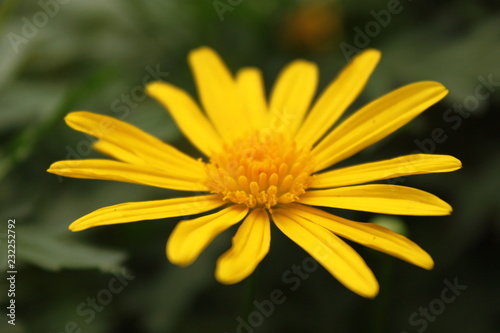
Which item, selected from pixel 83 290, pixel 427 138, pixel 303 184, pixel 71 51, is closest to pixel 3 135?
pixel 71 51

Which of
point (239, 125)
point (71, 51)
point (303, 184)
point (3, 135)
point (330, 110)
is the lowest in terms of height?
point (303, 184)

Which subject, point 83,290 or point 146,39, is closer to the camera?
point 83,290

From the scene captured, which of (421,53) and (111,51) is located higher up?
(111,51)

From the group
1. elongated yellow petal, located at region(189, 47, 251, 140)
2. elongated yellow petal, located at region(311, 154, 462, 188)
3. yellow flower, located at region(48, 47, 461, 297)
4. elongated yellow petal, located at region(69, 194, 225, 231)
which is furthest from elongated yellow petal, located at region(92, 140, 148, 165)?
elongated yellow petal, located at region(311, 154, 462, 188)

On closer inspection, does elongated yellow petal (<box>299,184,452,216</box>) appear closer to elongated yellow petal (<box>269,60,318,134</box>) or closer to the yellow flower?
the yellow flower

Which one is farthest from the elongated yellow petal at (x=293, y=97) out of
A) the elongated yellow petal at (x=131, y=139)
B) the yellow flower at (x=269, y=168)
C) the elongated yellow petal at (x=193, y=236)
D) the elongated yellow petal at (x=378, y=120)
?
the elongated yellow petal at (x=193, y=236)

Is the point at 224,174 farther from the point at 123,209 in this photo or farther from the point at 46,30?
the point at 46,30
